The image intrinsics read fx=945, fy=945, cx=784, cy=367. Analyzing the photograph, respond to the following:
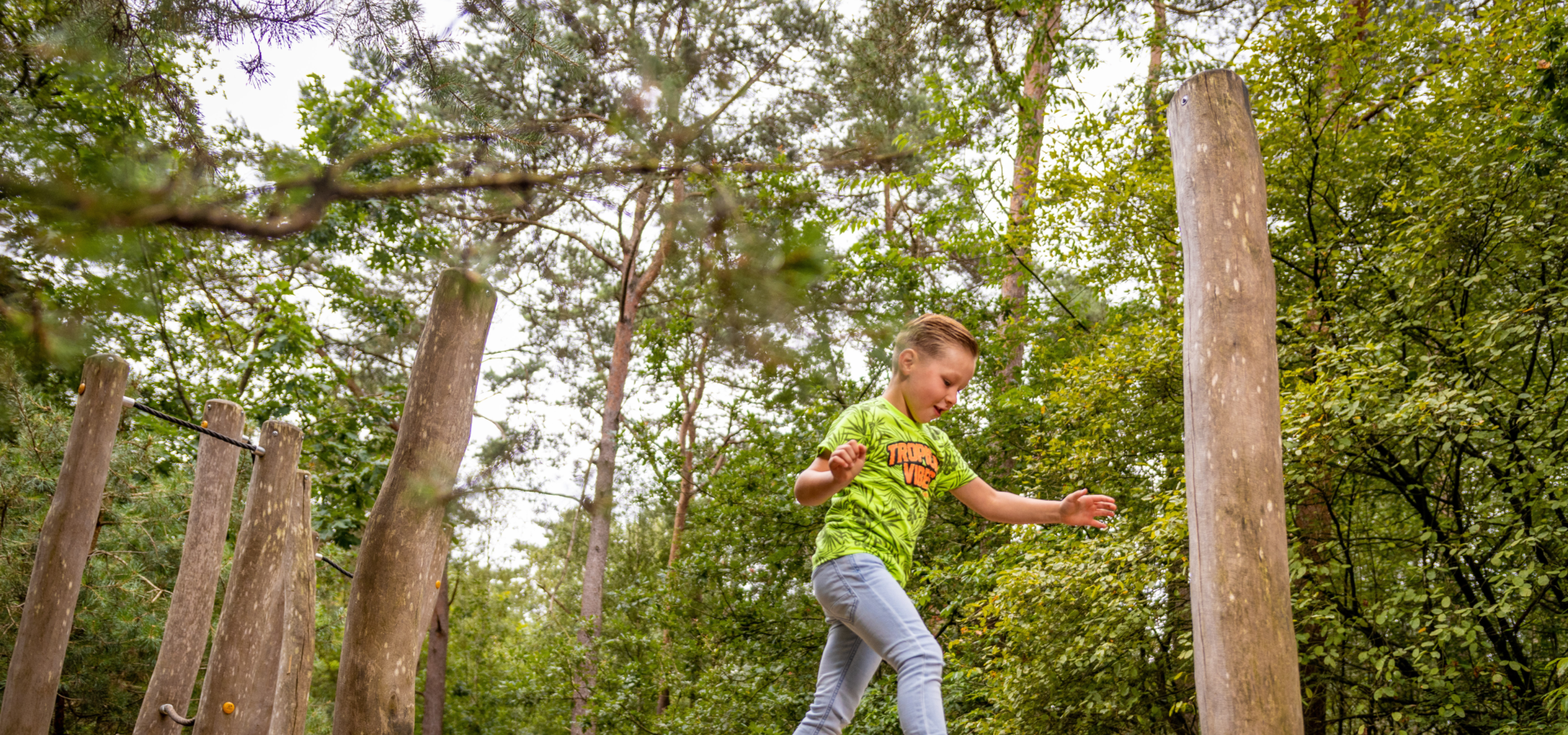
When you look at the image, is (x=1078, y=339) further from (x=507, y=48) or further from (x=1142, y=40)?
(x=507, y=48)

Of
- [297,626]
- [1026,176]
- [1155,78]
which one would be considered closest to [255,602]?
[297,626]

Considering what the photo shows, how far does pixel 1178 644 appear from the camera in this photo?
207 inches

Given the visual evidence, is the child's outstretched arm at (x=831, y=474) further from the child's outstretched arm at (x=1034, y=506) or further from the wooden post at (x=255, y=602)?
the wooden post at (x=255, y=602)

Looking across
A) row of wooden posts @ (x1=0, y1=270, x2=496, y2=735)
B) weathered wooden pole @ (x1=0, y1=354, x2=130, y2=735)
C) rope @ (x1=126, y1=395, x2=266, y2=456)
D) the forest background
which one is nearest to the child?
the forest background

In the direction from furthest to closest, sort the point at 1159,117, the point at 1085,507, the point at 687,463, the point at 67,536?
1. the point at 687,463
2. the point at 1159,117
3. the point at 67,536
4. the point at 1085,507

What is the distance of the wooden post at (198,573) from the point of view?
508 centimetres

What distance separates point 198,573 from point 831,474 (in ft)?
15.4

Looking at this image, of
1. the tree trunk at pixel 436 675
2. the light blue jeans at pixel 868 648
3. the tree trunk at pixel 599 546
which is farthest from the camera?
the tree trunk at pixel 436 675

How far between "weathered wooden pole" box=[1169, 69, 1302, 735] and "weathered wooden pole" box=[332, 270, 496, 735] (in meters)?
1.95

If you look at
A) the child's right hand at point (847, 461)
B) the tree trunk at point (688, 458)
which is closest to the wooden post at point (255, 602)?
the child's right hand at point (847, 461)

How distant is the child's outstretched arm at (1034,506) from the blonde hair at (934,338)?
0.41 meters

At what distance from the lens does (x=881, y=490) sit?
244 cm

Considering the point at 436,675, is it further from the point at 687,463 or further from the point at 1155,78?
the point at 1155,78

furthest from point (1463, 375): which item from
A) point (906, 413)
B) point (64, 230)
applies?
point (64, 230)
